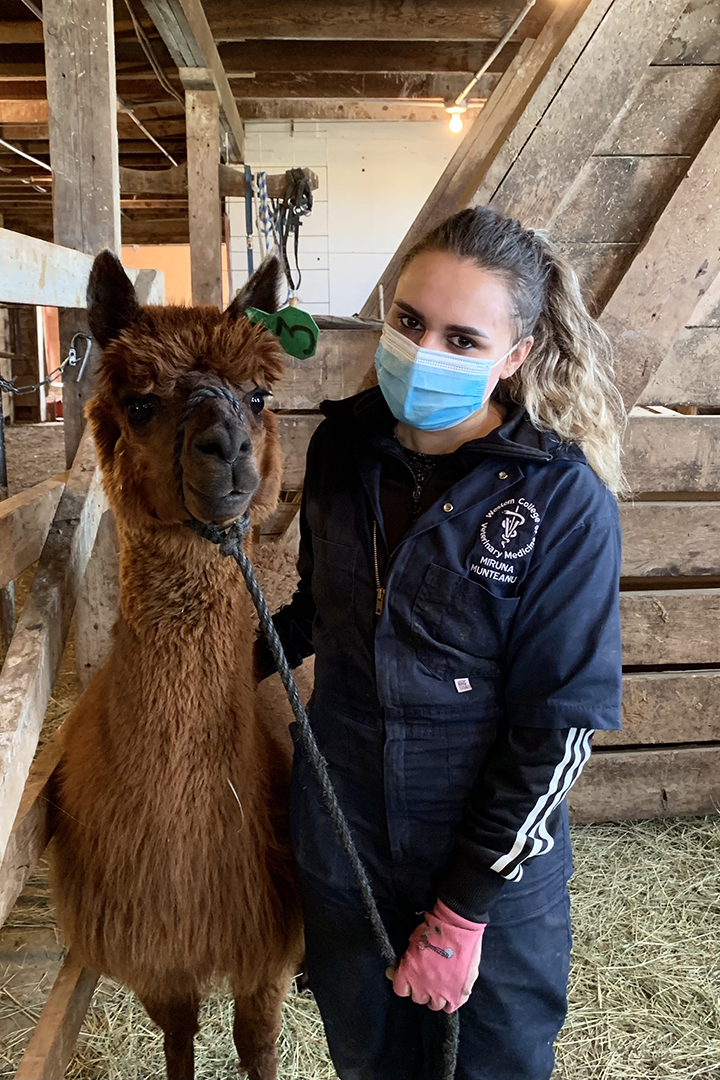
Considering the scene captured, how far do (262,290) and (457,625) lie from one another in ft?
3.36

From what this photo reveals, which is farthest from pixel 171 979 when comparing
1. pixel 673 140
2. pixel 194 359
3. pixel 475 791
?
pixel 673 140

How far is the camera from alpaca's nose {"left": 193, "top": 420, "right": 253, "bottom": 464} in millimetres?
1438

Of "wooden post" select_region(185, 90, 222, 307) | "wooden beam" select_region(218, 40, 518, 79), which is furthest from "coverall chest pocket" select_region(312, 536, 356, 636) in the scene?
"wooden beam" select_region(218, 40, 518, 79)

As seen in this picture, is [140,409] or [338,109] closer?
[140,409]

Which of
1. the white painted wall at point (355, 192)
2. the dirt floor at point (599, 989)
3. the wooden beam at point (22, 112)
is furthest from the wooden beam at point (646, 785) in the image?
the white painted wall at point (355, 192)

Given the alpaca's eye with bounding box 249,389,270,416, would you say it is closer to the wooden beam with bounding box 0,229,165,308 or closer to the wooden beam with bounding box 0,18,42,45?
the wooden beam with bounding box 0,229,165,308

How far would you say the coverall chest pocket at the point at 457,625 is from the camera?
4.62 ft

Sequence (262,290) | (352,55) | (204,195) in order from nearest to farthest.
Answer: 1. (262,290)
2. (204,195)
3. (352,55)

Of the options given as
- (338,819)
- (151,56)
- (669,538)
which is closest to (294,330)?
(338,819)

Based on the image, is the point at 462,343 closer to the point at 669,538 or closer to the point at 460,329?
the point at 460,329

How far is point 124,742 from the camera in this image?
5.65ft

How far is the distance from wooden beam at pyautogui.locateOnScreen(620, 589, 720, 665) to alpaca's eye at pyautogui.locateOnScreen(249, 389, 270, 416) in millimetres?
2199

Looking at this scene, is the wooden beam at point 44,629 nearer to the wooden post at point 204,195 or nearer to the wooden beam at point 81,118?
the wooden beam at point 81,118

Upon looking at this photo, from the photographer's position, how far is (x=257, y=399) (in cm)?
179
